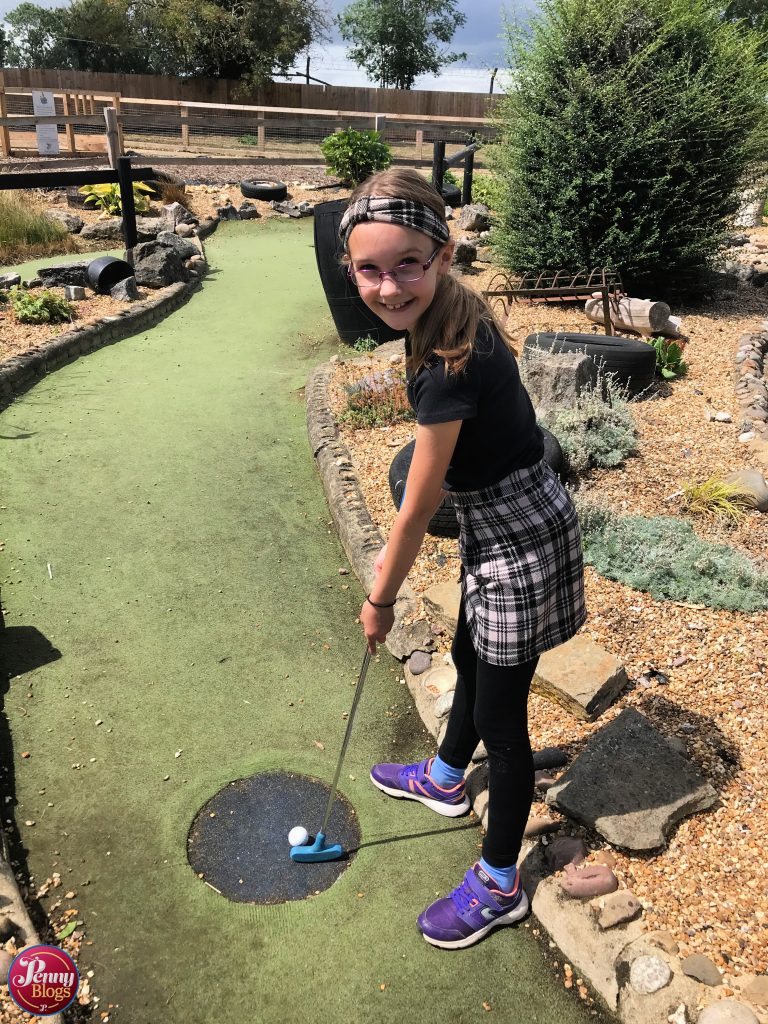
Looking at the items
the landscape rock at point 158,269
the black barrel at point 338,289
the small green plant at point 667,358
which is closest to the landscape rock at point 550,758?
the small green plant at point 667,358

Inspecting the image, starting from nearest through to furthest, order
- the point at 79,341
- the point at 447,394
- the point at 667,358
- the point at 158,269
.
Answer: the point at 447,394 < the point at 667,358 < the point at 79,341 < the point at 158,269

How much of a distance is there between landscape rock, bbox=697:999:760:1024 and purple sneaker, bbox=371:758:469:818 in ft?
3.15

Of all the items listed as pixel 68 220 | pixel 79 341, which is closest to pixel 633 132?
pixel 79 341

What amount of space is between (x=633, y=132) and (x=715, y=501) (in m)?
4.93

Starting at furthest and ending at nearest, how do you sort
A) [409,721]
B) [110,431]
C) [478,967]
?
1. [110,431]
2. [409,721]
3. [478,967]

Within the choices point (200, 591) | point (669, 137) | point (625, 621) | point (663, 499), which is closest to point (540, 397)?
point (663, 499)

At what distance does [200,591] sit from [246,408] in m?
2.53

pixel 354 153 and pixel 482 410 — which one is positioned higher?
pixel 354 153

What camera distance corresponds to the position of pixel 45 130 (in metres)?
14.9

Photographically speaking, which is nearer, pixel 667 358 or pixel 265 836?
pixel 265 836

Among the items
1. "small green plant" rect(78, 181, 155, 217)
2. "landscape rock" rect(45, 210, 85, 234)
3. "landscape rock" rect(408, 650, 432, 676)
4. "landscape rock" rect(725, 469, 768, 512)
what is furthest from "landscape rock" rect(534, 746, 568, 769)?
"small green plant" rect(78, 181, 155, 217)

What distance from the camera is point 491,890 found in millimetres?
2221

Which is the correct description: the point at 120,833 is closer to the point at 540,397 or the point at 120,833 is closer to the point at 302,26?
the point at 540,397

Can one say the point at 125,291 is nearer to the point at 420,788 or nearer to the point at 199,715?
the point at 199,715
